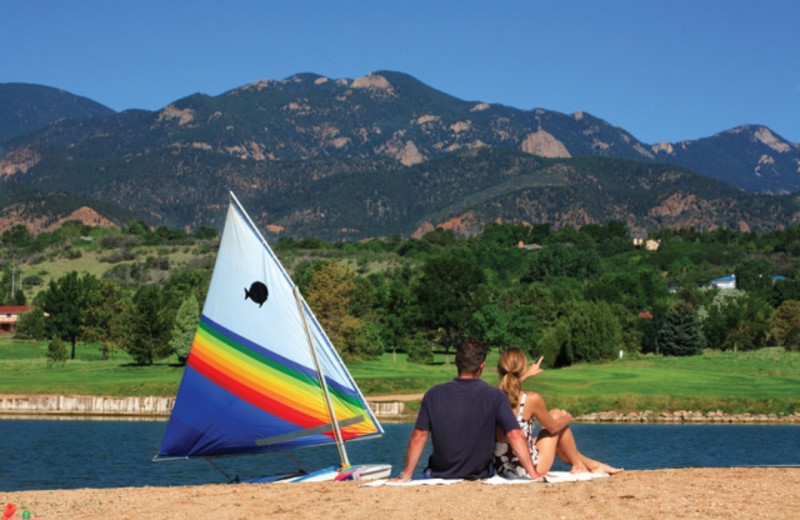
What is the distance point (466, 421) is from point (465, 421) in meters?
0.01

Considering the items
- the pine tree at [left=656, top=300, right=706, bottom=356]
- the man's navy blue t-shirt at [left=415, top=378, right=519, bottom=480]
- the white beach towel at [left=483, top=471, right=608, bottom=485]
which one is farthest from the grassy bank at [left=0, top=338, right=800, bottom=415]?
the man's navy blue t-shirt at [left=415, top=378, right=519, bottom=480]

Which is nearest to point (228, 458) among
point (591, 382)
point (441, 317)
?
point (591, 382)

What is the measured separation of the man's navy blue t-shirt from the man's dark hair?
0.24 meters

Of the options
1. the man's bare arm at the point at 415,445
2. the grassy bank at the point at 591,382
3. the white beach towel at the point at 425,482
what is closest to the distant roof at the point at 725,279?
the grassy bank at the point at 591,382

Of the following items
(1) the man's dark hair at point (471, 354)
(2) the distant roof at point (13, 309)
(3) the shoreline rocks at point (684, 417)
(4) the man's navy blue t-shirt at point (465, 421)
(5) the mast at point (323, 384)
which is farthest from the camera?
(2) the distant roof at point (13, 309)

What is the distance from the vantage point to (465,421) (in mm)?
15055

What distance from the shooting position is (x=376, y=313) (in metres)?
100

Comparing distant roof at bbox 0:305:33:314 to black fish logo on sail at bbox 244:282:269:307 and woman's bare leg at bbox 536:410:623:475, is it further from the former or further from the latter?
woman's bare leg at bbox 536:410:623:475

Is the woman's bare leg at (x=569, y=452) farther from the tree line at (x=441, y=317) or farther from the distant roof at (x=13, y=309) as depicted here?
the distant roof at (x=13, y=309)

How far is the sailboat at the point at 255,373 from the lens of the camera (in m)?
22.0

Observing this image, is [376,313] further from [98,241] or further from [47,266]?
[98,241]

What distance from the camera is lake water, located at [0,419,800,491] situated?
33312 mm

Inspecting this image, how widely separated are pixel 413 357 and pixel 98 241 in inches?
4639

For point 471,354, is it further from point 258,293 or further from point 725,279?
point 725,279
